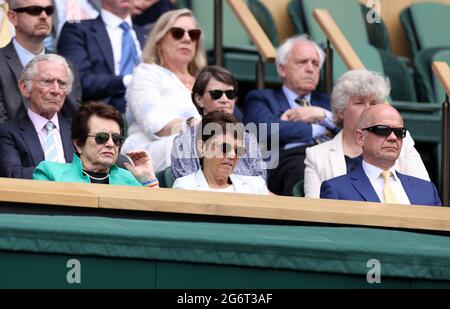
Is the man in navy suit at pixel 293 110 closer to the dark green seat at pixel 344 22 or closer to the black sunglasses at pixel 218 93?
the black sunglasses at pixel 218 93

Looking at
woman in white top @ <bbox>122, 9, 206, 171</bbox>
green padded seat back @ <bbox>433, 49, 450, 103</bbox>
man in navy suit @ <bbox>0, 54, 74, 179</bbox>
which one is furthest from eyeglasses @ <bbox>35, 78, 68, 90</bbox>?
green padded seat back @ <bbox>433, 49, 450, 103</bbox>

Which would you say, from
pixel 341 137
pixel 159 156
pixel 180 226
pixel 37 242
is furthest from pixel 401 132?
pixel 37 242

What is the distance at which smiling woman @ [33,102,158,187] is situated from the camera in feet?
26.3

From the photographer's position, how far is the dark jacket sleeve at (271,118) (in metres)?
9.88

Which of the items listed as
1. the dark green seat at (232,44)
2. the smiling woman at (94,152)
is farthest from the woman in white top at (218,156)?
the dark green seat at (232,44)

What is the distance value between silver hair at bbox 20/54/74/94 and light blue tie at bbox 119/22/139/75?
1.43 meters

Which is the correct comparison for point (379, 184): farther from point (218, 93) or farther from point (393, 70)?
point (393, 70)

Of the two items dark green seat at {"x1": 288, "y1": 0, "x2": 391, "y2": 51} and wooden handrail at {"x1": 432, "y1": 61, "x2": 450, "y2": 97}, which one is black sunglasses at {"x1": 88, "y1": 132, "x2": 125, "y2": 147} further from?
dark green seat at {"x1": 288, "y1": 0, "x2": 391, "y2": 51}

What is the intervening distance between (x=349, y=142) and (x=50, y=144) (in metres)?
1.58

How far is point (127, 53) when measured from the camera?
34.3ft

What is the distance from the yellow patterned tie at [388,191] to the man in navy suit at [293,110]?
970 millimetres

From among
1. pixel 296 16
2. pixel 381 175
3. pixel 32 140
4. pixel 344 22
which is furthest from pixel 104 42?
pixel 344 22
